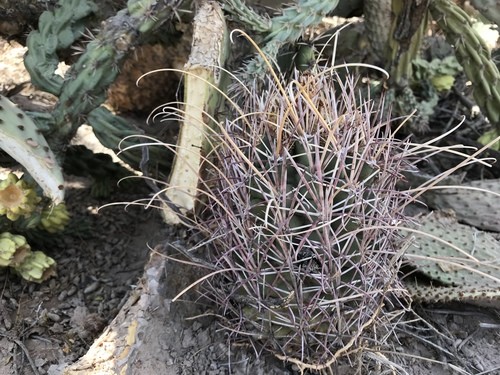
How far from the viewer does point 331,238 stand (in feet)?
3.94

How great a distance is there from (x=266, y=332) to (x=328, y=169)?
0.39m

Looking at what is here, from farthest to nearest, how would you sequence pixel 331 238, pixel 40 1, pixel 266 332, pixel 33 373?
pixel 40 1, pixel 33 373, pixel 266 332, pixel 331 238

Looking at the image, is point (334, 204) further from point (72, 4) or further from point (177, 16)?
point (72, 4)

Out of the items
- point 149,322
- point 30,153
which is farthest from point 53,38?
point 149,322

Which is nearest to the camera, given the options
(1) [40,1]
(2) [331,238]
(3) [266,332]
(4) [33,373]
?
(2) [331,238]

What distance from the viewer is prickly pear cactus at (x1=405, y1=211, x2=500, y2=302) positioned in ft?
5.09

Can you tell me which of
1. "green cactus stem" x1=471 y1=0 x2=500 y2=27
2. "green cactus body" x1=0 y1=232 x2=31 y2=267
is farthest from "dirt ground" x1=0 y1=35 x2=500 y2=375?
"green cactus stem" x1=471 y1=0 x2=500 y2=27

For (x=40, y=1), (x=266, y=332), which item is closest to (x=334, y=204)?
(x=266, y=332)

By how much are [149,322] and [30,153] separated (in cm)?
55

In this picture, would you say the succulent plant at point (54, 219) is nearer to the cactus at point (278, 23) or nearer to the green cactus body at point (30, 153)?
the green cactus body at point (30, 153)

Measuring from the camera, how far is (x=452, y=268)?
161 cm

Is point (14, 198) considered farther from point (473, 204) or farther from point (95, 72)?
point (473, 204)

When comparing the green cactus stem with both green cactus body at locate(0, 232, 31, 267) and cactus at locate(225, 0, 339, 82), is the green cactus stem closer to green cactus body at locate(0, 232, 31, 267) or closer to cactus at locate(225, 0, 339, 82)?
cactus at locate(225, 0, 339, 82)

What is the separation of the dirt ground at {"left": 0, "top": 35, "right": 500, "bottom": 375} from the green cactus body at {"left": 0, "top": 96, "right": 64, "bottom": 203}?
0.30 meters
